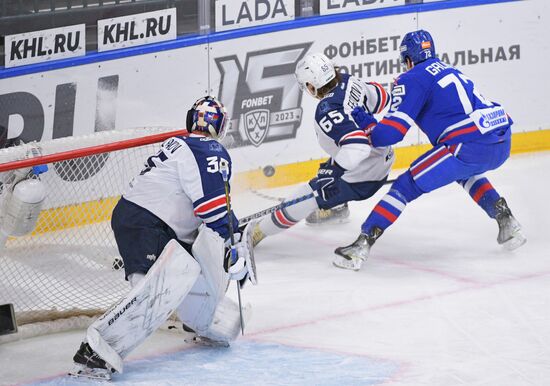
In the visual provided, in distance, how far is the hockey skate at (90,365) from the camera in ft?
11.0

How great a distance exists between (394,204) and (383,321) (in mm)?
799

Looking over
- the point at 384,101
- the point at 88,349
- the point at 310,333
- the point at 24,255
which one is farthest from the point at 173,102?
the point at 88,349

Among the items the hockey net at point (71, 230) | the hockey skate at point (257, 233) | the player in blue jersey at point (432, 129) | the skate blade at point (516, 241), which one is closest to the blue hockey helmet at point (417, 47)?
the player in blue jersey at point (432, 129)

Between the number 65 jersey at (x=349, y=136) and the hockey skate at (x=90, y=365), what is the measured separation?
160 centimetres

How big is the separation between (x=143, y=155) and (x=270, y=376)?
1.19 m

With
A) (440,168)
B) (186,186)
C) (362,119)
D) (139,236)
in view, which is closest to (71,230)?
(139,236)

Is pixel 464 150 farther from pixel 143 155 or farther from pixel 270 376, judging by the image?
pixel 270 376

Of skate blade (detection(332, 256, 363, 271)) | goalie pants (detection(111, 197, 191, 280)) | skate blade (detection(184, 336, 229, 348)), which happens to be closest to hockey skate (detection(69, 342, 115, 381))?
goalie pants (detection(111, 197, 191, 280))

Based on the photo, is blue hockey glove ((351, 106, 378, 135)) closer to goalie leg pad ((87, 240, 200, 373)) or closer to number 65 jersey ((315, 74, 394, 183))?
number 65 jersey ((315, 74, 394, 183))

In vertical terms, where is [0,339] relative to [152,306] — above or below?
below

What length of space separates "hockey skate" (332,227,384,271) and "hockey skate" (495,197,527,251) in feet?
1.81

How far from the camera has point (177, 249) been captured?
3348 millimetres

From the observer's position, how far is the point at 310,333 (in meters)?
3.85

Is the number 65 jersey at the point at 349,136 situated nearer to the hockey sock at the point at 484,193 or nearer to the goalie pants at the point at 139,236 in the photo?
the hockey sock at the point at 484,193
